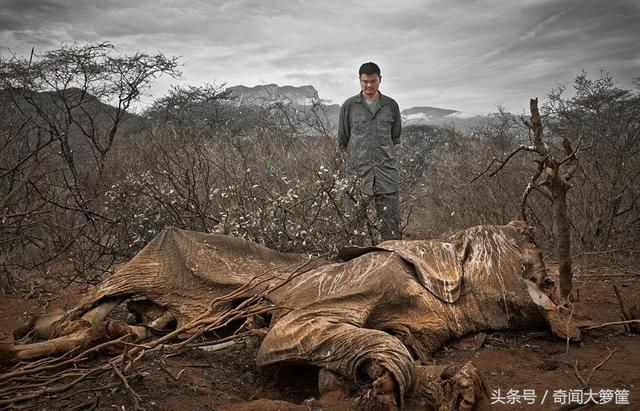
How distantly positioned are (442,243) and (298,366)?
4.53 ft

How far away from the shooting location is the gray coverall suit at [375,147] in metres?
6.54

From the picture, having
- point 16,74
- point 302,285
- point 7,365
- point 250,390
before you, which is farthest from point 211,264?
point 16,74

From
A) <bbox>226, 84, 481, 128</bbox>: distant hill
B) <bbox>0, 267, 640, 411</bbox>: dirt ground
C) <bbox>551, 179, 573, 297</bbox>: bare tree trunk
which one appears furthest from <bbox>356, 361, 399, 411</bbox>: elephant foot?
<bbox>226, 84, 481, 128</bbox>: distant hill

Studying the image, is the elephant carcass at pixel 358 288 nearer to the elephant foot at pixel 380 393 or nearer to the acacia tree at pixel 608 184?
the elephant foot at pixel 380 393

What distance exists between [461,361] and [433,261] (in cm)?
69

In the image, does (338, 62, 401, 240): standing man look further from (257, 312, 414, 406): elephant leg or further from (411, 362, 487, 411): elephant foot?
(411, 362, 487, 411): elephant foot

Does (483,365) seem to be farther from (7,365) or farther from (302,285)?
(7,365)

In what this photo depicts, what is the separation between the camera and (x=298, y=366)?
360 cm

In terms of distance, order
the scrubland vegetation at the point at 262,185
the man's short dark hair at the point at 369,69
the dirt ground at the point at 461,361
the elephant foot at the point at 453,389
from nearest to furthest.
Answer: the elephant foot at the point at 453,389 < the dirt ground at the point at 461,361 < the scrubland vegetation at the point at 262,185 < the man's short dark hair at the point at 369,69

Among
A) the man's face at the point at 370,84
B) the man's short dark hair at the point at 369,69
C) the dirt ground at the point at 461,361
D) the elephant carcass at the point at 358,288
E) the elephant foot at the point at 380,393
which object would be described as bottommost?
the dirt ground at the point at 461,361

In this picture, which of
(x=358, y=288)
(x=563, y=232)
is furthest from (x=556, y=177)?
(x=358, y=288)

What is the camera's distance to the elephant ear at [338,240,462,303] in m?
3.89

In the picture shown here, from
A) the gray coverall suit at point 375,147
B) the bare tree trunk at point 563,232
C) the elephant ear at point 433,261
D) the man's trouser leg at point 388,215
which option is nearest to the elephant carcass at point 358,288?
the elephant ear at point 433,261

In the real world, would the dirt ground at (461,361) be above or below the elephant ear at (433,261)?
below
